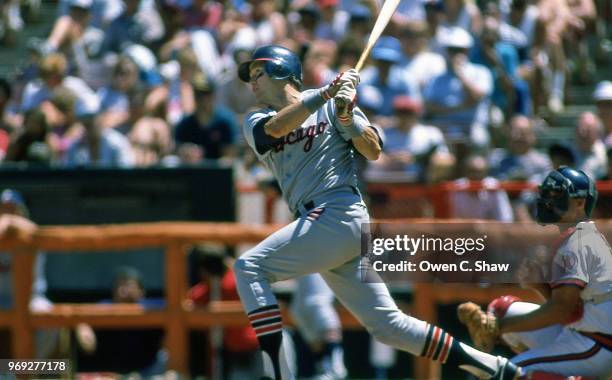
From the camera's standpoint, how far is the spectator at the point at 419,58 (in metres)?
13.6

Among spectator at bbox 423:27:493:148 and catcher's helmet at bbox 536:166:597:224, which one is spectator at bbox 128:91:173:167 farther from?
catcher's helmet at bbox 536:166:597:224

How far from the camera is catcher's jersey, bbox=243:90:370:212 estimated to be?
25.2 feet

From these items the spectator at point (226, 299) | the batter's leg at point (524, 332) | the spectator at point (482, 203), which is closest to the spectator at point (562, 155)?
the spectator at point (482, 203)

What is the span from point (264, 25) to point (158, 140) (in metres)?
2.08

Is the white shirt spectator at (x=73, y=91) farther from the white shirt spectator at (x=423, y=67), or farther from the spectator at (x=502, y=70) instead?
the spectator at (x=502, y=70)

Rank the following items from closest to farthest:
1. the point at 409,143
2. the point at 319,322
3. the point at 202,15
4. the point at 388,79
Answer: the point at 319,322 → the point at 409,143 → the point at 388,79 → the point at 202,15

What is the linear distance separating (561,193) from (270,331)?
64.4 inches

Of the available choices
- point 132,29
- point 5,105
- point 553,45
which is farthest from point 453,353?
point 132,29

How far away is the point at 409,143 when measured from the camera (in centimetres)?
1266

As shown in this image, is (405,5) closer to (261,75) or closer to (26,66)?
(26,66)

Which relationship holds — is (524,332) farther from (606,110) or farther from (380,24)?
(606,110)

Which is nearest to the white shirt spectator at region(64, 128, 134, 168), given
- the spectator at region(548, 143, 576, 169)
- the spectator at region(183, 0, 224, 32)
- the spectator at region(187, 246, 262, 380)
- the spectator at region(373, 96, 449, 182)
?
the spectator at region(187, 246, 262, 380)

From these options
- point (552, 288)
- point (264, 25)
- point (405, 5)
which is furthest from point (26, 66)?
point (552, 288)

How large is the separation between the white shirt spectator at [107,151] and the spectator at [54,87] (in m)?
0.55
